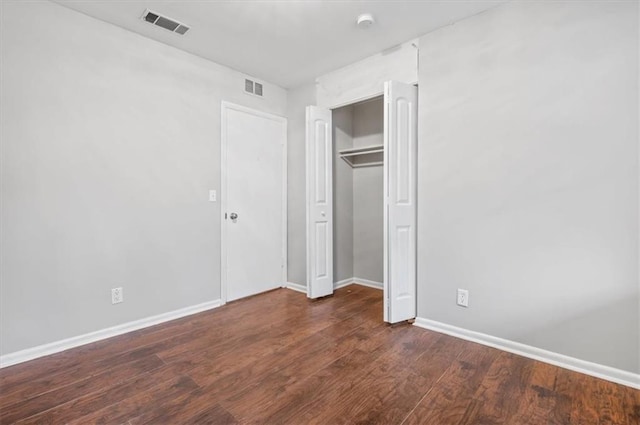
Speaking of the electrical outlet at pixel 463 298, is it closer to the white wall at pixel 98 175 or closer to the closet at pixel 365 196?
the closet at pixel 365 196

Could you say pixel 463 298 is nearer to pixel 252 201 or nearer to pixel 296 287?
pixel 296 287

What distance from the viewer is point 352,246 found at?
4.23 metres

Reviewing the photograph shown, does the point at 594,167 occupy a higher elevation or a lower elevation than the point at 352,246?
higher

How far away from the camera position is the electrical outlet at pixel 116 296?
2.55m

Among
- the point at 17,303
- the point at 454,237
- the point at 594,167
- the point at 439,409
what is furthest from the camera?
the point at 454,237

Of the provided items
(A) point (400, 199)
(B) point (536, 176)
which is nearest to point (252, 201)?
(A) point (400, 199)

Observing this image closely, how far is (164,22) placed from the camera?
2486 millimetres

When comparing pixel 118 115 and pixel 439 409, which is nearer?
pixel 439 409

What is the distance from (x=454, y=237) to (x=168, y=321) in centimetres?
270

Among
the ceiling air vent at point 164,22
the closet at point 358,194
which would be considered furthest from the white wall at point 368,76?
the ceiling air vent at point 164,22

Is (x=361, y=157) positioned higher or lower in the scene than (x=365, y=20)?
lower

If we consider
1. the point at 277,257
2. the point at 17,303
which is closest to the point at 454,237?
the point at 277,257

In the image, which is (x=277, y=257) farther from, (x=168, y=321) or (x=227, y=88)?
(x=227, y=88)

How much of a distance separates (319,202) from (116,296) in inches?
83.8
